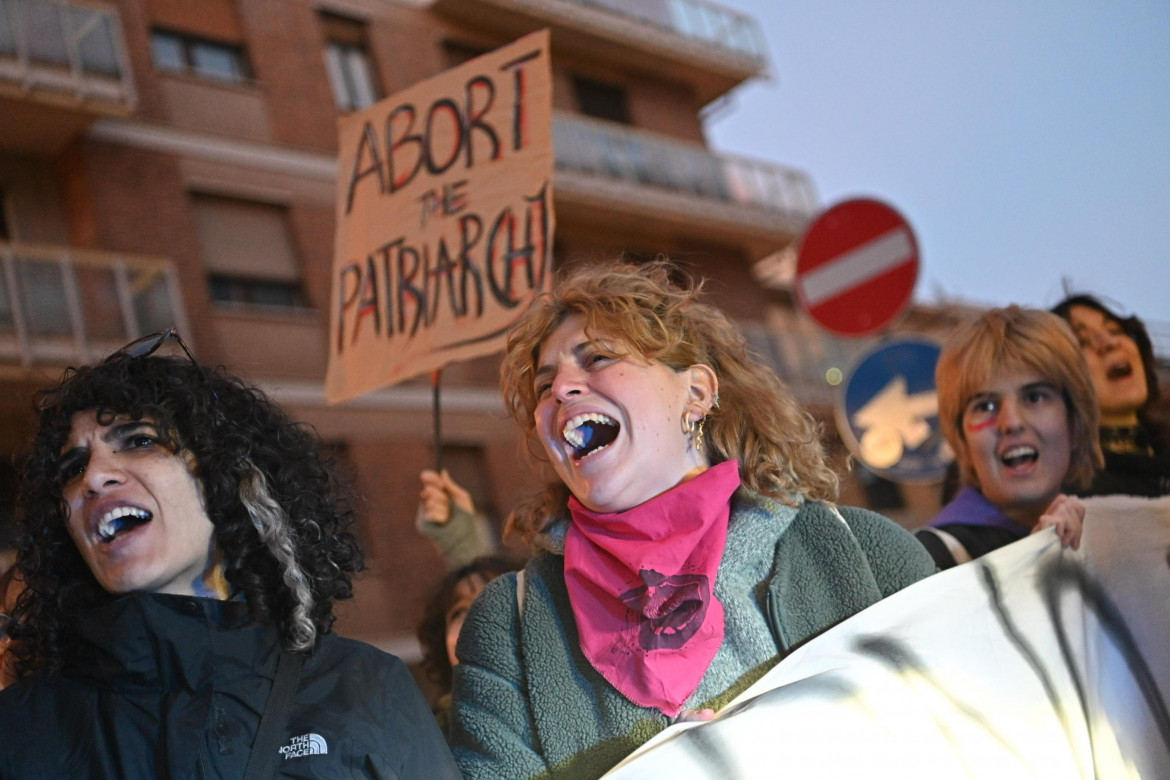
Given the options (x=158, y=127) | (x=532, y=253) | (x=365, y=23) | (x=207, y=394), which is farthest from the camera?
(x=365, y=23)

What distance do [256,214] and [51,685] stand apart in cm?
1210

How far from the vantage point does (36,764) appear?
1.95 m

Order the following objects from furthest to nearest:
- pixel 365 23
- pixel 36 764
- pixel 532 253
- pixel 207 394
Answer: pixel 365 23
pixel 532 253
pixel 207 394
pixel 36 764

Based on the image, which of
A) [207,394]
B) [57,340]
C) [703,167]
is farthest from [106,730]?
[703,167]

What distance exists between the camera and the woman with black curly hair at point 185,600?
2.03m

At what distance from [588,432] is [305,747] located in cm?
80

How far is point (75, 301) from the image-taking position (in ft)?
37.6

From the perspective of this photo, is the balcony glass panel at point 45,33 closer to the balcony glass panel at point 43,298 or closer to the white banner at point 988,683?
the balcony glass panel at point 43,298

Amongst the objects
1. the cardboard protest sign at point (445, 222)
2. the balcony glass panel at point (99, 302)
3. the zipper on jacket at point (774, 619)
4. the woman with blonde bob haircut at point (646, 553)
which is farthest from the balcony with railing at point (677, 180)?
the zipper on jacket at point (774, 619)

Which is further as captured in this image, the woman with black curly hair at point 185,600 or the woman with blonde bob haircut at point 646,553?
the woman with blonde bob haircut at point 646,553

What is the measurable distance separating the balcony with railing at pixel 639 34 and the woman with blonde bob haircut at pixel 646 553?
1479 centimetres

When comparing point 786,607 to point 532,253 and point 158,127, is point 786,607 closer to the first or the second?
point 532,253

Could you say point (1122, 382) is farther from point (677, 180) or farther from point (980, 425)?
point (677, 180)

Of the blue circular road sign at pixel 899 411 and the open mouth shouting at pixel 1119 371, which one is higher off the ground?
the blue circular road sign at pixel 899 411
